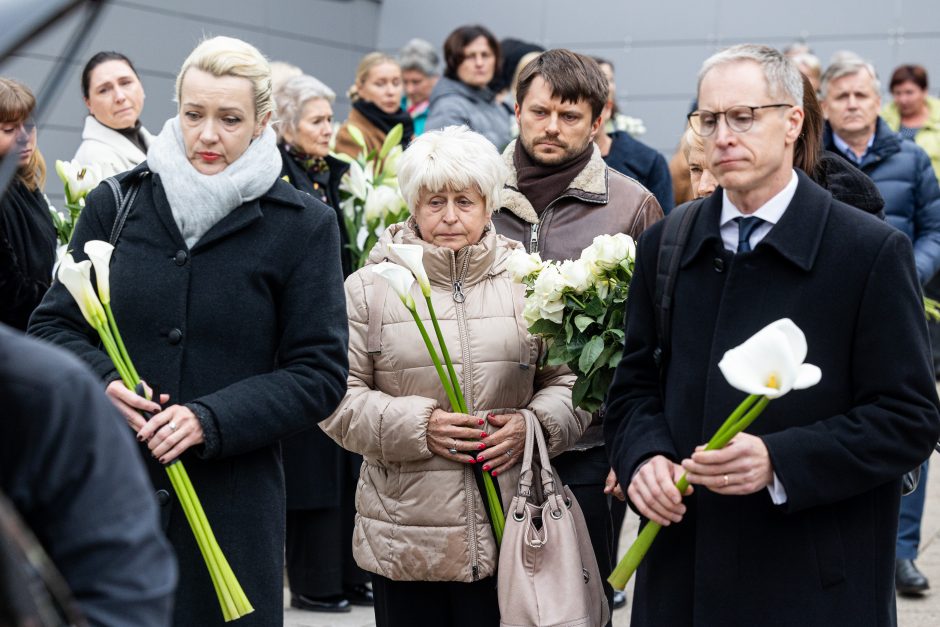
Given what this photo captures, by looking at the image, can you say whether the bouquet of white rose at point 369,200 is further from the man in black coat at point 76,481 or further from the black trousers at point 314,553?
the man in black coat at point 76,481

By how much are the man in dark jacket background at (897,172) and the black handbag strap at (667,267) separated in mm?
3152

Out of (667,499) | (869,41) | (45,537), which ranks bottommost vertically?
(667,499)

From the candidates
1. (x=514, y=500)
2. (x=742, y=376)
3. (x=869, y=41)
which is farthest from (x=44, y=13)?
(x=869, y=41)

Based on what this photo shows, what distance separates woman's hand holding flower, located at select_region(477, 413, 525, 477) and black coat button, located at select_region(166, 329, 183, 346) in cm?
89

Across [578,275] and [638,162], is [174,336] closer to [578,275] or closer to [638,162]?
[578,275]

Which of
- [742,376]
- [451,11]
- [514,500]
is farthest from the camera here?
[451,11]

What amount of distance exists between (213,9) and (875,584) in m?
10.8

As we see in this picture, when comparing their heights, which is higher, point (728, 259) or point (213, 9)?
point (213, 9)

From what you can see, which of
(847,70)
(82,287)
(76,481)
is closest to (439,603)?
(82,287)

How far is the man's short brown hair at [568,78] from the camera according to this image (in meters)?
4.38

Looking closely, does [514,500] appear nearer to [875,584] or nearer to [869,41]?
[875,584]

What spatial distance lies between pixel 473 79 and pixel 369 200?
2396 millimetres

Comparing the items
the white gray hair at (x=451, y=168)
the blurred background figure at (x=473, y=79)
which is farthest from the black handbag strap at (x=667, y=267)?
the blurred background figure at (x=473, y=79)

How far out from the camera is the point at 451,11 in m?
14.8
